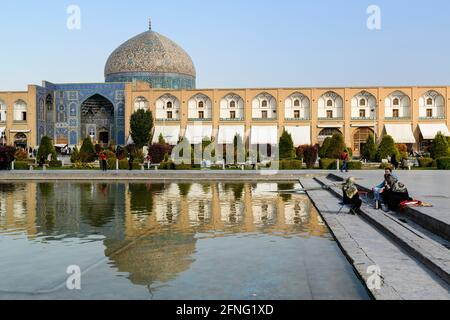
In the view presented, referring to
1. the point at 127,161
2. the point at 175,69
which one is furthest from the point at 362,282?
the point at 175,69

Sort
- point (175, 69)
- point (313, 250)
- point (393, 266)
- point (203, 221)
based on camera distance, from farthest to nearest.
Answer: point (175, 69), point (203, 221), point (313, 250), point (393, 266)

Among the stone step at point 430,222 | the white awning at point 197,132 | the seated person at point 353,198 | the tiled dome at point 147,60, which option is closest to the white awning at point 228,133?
the white awning at point 197,132

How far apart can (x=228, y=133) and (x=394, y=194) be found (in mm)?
31020

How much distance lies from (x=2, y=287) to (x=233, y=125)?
3599 centimetres

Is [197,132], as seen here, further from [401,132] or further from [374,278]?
[374,278]

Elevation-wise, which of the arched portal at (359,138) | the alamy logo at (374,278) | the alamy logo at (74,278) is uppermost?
the arched portal at (359,138)

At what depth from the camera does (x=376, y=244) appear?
21.1ft

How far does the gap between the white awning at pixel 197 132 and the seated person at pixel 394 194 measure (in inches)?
1198

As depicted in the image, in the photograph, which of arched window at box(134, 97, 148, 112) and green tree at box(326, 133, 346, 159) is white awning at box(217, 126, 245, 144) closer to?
arched window at box(134, 97, 148, 112)

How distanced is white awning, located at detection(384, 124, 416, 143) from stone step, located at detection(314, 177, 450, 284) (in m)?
30.8

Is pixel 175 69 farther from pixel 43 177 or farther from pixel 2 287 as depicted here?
pixel 2 287

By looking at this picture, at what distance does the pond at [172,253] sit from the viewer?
14.9 feet

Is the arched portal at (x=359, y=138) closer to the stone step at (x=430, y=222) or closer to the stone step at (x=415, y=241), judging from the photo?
the stone step at (x=415, y=241)

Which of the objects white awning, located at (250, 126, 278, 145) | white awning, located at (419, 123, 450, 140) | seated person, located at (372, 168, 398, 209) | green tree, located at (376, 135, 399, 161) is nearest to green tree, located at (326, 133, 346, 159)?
green tree, located at (376, 135, 399, 161)
